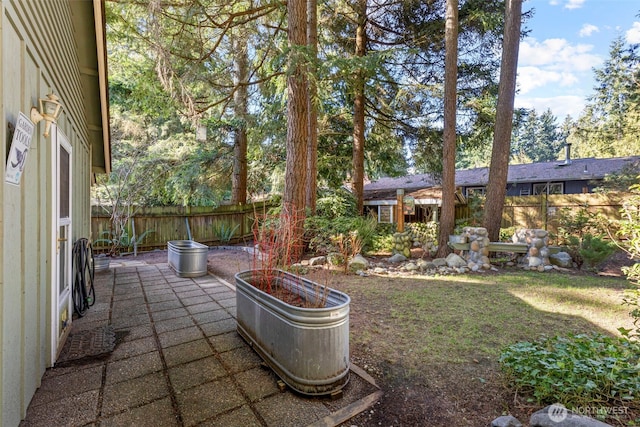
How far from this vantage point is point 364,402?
204cm

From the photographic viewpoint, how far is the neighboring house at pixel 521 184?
40.7 feet

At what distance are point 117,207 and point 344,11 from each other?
9.21 m

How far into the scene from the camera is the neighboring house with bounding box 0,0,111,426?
1492 mm

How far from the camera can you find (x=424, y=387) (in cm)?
227

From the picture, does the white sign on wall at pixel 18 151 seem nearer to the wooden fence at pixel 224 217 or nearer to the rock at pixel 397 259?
the wooden fence at pixel 224 217

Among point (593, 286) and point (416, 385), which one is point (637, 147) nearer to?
point (593, 286)

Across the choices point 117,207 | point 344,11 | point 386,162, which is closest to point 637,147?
point 386,162

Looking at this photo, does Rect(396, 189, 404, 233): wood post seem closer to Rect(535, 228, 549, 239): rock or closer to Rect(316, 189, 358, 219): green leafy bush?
Rect(316, 189, 358, 219): green leafy bush

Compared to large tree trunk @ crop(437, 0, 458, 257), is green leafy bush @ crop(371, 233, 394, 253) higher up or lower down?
lower down

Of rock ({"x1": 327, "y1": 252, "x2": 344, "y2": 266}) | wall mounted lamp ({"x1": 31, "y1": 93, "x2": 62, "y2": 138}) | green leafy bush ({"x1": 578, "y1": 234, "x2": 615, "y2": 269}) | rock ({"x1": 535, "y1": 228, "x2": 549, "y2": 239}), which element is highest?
wall mounted lamp ({"x1": 31, "y1": 93, "x2": 62, "y2": 138})

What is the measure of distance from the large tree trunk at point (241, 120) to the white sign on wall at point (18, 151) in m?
A: 7.30

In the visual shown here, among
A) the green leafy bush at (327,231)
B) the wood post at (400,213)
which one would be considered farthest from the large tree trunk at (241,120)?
the wood post at (400,213)

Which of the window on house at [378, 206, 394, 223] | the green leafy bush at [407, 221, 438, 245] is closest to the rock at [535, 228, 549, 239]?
the green leafy bush at [407, 221, 438, 245]

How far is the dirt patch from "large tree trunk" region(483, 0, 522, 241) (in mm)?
5613
